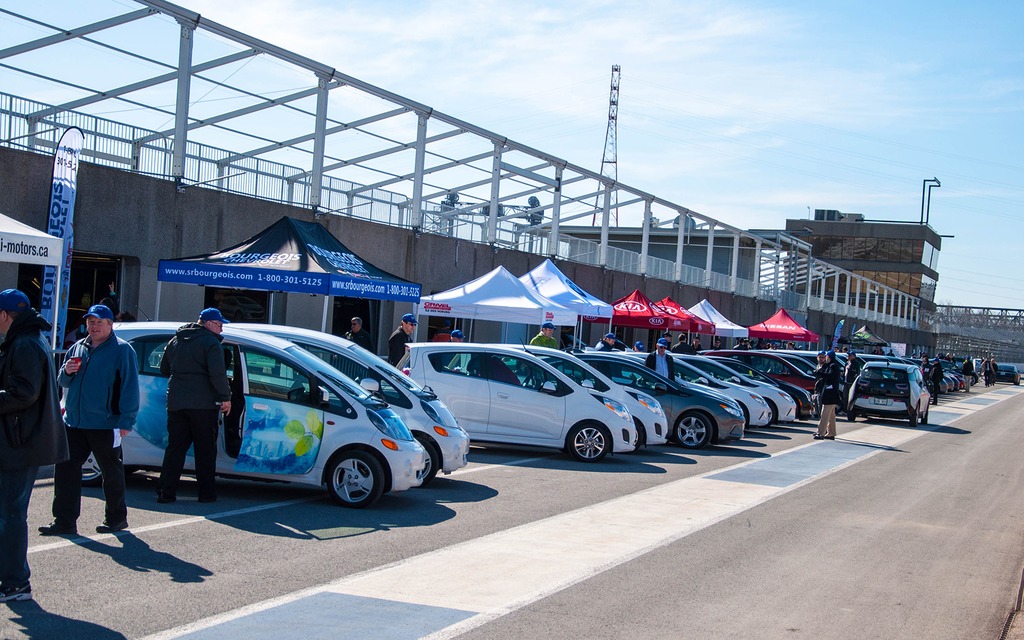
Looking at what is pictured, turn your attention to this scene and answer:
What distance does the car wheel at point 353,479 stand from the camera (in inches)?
378

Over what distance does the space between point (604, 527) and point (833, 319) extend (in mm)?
63682

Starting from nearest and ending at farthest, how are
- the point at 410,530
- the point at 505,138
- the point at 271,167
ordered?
the point at 410,530 < the point at 271,167 < the point at 505,138

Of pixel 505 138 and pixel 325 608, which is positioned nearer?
pixel 325 608

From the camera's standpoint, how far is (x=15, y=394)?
19.5ft

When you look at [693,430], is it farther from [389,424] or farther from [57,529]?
[57,529]

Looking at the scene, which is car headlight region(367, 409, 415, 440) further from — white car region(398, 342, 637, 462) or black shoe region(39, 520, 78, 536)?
white car region(398, 342, 637, 462)

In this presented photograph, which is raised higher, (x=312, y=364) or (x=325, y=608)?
(x=312, y=364)

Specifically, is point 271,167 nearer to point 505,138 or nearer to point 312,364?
point 505,138

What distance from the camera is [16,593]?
19.4 ft

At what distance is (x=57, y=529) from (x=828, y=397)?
15654mm

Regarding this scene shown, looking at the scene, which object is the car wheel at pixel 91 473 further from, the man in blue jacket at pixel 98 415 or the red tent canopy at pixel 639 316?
the red tent canopy at pixel 639 316

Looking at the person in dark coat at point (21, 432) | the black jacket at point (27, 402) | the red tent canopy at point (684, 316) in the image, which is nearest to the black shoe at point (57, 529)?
the person in dark coat at point (21, 432)

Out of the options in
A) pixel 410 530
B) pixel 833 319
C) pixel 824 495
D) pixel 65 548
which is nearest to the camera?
pixel 65 548

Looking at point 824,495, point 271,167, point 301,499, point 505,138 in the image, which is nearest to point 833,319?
point 505,138
